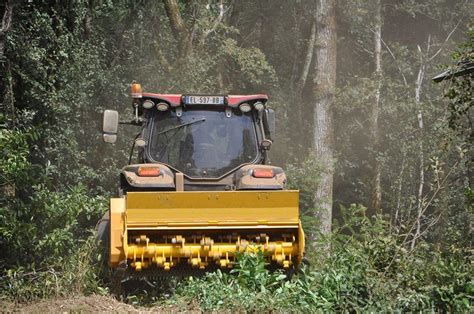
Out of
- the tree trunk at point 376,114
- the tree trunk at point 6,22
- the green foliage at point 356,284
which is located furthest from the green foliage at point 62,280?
the tree trunk at point 376,114

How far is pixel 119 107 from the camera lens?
20547 millimetres

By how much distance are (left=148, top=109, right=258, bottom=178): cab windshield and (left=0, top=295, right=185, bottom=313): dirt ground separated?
221cm

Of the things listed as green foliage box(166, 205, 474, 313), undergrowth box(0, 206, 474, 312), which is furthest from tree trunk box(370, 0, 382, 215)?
green foliage box(166, 205, 474, 313)

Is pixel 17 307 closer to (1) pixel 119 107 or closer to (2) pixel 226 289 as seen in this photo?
(2) pixel 226 289

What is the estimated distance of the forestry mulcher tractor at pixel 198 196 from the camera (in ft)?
35.3

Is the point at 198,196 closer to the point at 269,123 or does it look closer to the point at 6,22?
the point at 269,123

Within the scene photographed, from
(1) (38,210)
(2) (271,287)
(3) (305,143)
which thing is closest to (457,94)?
(2) (271,287)

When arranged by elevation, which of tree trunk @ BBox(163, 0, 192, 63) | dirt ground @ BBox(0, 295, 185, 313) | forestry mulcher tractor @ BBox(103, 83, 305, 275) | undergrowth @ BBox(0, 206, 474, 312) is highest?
tree trunk @ BBox(163, 0, 192, 63)

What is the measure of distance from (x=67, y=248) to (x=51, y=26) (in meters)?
3.81

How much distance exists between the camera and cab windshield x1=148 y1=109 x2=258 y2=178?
39.8 feet

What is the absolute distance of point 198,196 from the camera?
1080 cm

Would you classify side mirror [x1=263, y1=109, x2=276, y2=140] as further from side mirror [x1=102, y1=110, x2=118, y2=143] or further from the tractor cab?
side mirror [x1=102, y1=110, x2=118, y2=143]

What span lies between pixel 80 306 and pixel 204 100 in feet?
11.4

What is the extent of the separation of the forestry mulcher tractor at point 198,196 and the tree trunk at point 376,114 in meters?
18.0
